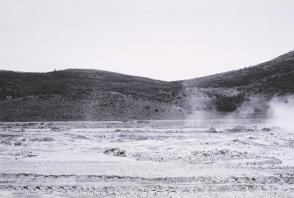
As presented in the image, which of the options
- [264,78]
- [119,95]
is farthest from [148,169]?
[264,78]

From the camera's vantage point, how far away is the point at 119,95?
50250mm

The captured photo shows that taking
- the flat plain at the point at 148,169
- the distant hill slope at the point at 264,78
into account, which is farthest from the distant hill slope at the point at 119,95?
the flat plain at the point at 148,169

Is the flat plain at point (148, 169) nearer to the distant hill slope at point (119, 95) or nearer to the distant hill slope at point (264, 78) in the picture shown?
the distant hill slope at point (119, 95)

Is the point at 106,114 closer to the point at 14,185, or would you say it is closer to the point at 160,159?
the point at 160,159

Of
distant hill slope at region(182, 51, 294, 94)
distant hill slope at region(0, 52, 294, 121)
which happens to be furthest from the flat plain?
distant hill slope at region(182, 51, 294, 94)

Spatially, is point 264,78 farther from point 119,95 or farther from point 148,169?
point 148,169

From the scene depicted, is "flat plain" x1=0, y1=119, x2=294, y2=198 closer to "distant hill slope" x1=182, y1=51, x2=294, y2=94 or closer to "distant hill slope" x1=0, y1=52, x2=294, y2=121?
"distant hill slope" x1=0, y1=52, x2=294, y2=121

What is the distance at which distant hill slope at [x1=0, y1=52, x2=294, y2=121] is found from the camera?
4384 cm

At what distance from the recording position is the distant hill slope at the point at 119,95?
43844mm

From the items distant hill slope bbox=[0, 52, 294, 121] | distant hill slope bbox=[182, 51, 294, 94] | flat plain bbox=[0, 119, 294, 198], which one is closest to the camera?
flat plain bbox=[0, 119, 294, 198]

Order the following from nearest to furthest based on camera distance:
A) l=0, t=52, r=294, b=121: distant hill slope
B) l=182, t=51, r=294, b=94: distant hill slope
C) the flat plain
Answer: the flat plain, l=0, t=52, r=294, b=121: distant hill slope, l=182, t=51, r=294, b=94: distant hill slope

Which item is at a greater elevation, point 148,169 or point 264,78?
point 264,78

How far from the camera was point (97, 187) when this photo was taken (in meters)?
10.5

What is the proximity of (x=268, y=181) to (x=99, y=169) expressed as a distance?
5025 millimetres
